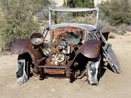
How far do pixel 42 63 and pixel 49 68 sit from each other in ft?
0.86

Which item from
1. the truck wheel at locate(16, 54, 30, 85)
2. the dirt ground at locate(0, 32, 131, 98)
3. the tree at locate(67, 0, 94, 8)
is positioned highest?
the tree at locate(67, 0, 94, 8)

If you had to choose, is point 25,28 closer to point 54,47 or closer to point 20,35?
point 20,35

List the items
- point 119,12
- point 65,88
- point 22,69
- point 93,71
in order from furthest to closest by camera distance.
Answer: point 119,12
point 22,69
point 93,71
point 65,88

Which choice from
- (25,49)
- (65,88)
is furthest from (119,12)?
(65,88)

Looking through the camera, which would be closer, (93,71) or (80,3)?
(93,71)

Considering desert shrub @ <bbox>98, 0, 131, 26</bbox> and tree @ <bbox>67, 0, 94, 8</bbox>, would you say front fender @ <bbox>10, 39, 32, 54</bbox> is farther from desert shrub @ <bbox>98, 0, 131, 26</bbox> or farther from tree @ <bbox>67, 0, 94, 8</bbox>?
tree @ <bbox>67, 0, 94, 8</bbox>

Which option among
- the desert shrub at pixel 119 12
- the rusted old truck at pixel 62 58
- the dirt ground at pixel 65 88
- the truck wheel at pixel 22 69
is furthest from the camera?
the desert shrub at pixel 119 12

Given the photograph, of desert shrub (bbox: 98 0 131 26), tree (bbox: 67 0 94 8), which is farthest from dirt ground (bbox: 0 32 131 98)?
tree (bbox: 67 0 94 8)

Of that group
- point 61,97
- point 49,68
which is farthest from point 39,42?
point 61,97

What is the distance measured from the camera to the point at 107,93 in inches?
172

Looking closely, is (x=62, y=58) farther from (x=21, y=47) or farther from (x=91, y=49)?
(x=21, y=47)

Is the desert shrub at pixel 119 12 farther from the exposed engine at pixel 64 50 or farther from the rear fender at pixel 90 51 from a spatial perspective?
the rear fender at pixel 90 51

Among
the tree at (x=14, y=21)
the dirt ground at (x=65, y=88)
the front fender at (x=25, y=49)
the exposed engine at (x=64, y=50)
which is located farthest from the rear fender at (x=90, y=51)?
the tree at (x=14, y=21)

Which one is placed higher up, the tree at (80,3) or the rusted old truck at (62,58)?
the tree at (80,3)
